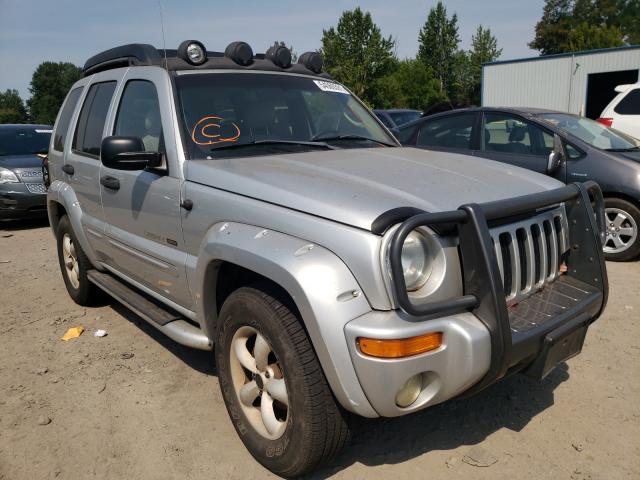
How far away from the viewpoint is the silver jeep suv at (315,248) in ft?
6.64

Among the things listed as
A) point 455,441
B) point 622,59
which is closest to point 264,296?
point 455,441

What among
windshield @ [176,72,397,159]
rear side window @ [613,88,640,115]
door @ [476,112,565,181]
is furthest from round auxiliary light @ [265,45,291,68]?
rear side window @ [613,88,640,115]

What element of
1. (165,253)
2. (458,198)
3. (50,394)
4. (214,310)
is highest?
(458,198)

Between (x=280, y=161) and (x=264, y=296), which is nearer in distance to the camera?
(x=264, y=296)

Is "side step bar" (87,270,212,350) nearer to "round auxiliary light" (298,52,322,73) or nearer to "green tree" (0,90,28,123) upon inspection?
"round auxiliary light" (298,52,322,73)

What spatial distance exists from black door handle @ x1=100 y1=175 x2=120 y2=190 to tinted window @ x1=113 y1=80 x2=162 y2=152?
1.01ft

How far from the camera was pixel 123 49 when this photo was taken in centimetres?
377

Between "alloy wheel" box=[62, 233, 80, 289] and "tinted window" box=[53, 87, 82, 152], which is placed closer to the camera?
"tinted window" box=[53, 87, 82, 152]

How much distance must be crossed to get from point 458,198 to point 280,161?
0.97 m

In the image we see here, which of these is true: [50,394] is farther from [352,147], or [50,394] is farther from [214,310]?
[352,147]

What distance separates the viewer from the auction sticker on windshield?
3839mm

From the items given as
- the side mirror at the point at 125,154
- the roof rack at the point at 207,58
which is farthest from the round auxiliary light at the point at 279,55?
the side mirror at the point at 125,154

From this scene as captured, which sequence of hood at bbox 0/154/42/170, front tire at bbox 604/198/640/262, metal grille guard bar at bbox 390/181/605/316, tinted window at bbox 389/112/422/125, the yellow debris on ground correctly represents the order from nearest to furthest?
metal grille guard bar at bbox 390/181/605/316, the yellow debris on ground, front tire at bbox 604/198/640/262, hood at bbox 0/154/42/170, tinted window at bbox 389/112/422/125

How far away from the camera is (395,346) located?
1949mm
